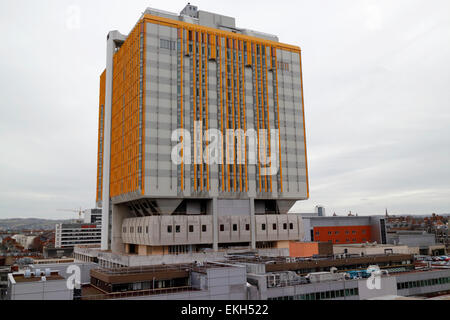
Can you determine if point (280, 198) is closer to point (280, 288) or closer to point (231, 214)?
point (231, 214)

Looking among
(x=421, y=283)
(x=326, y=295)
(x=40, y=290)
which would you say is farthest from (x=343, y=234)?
(x=40, y=290)

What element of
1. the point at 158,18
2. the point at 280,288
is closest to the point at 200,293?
the point at 280,288

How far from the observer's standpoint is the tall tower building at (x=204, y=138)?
3669 inches

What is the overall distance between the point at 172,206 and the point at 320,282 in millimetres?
42573

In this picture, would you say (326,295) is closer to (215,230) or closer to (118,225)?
(215,230)

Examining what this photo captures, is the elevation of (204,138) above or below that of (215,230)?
above

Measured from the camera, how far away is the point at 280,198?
106 metres

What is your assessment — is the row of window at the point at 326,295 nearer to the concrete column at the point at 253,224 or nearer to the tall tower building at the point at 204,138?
the concrete column at the point at 253,224

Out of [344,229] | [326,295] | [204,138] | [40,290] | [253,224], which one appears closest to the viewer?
[40,290]

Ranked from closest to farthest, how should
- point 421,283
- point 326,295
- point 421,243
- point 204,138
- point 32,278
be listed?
point 32,278 < point 326,295 < point 421,283 < point 204,138 < point 421,243

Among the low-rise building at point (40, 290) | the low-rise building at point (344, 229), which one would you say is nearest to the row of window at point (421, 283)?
the low-rise building at point (40, 290)

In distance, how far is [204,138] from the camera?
319 ft

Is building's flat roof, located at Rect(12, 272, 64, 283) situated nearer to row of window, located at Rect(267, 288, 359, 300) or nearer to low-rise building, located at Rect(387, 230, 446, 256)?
row of window, located at Rect(267, 288, 359, 300)
